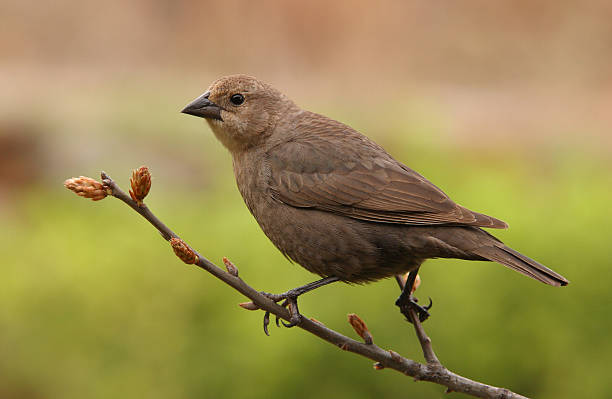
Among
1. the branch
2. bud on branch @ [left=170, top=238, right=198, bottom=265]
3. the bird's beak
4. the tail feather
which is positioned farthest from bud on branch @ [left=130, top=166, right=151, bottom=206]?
the tail feather

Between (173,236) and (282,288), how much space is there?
2.79 metres

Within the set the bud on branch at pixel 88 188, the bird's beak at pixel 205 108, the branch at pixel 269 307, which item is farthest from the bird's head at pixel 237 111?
the bud on branch at pixel 88 188

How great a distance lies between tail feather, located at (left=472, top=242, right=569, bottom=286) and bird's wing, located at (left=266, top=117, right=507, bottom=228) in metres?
0.15

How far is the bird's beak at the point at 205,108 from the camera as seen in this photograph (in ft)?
12.6

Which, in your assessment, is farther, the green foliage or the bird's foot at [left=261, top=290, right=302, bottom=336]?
the green foliage

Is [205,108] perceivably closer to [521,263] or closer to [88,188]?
[88,188]

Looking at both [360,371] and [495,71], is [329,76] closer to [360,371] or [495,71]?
[495,71]

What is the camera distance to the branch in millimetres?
2506

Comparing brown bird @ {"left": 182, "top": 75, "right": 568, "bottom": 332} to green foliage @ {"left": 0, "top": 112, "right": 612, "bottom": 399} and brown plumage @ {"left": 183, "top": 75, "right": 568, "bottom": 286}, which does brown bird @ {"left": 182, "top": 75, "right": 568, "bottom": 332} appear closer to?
brown plumage @ {"left": 183, "top": 75, "right": 568, "bottom": 286}

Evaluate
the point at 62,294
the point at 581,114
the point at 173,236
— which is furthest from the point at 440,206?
the point at 581,114

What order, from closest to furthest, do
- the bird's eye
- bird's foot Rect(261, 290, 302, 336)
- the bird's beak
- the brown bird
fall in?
bird's foot Rect(261, 290, 302, 336)
the brown bird
the bird's beak
the bird's eye

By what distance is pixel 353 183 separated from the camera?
3641 mm

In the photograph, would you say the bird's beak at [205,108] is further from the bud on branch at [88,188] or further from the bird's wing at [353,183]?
the bud on branch at [88,188]

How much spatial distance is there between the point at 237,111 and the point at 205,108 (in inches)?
6.8
